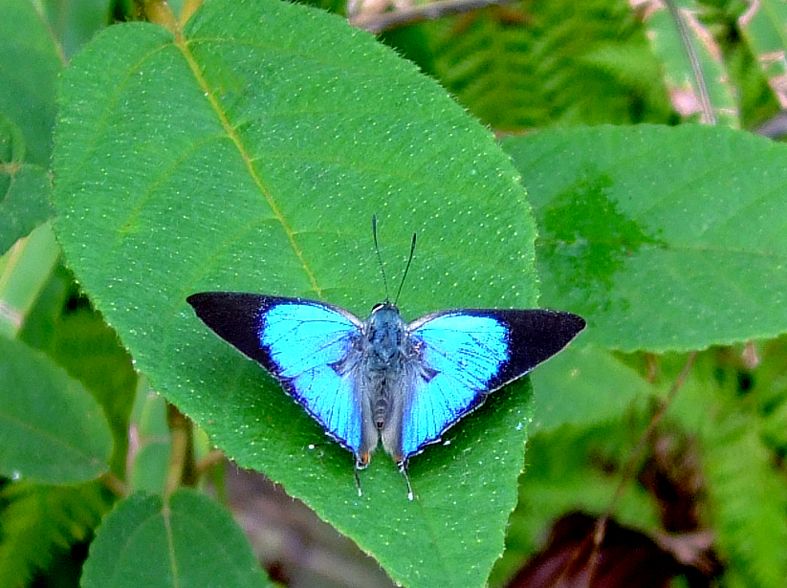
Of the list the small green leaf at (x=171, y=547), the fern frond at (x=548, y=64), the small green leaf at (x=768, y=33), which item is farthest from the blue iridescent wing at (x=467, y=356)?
the fern frond at (x=548, y=64)

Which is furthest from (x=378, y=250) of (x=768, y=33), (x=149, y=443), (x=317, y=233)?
(x=768, y=33)

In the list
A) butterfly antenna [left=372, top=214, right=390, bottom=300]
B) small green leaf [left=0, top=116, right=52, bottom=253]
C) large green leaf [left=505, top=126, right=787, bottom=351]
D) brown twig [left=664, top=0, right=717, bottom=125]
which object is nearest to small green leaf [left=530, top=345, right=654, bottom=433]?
large green leaf [left=505, top=126, right=787, bottom=351]

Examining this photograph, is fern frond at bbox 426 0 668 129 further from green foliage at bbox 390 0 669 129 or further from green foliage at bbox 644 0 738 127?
green foliage at bbox 644 0 738 127

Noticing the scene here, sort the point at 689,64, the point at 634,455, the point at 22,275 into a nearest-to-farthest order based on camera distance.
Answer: the point at 22,275 → the point at 689,64 → the point at 634,455

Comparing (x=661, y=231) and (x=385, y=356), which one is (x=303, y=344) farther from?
(x=661, y=231)

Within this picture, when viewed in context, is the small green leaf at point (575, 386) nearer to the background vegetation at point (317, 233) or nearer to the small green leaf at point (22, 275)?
the background vegetation at point (317, 233)

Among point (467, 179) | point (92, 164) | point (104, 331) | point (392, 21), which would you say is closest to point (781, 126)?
point (392, 21)

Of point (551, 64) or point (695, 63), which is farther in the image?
point (551, 64)
